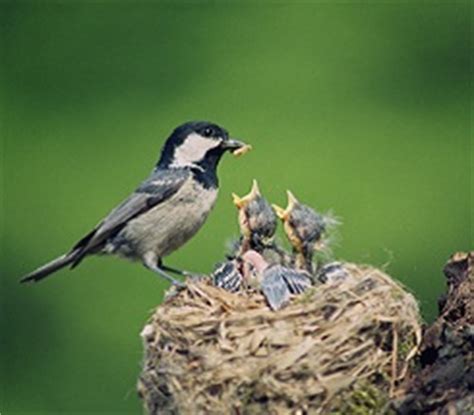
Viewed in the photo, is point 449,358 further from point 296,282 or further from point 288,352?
point 296,282

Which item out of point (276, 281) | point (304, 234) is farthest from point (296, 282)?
point (304, 234)

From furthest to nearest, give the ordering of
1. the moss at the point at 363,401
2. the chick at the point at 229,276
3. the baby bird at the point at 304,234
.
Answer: the baby bird at the point at 304,234, the chick at the point at 229,276, the moss at the point at 363,401

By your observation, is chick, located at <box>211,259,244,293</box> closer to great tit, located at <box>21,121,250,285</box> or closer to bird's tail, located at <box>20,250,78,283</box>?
great tit, located at <box>21,121,250,285</box>

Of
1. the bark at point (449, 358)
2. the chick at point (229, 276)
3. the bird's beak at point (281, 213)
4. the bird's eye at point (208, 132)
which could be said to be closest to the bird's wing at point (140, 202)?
the bird's eye at point (208, 132)

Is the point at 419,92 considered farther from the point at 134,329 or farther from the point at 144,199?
the point at 144,199

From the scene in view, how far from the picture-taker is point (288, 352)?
325 centimetres

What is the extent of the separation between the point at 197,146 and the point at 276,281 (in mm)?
856

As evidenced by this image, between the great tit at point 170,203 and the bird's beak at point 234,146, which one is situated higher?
the bird's beak at point 234,146

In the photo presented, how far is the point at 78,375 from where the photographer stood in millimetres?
5691

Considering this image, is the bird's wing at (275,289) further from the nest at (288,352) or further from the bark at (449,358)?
the bark at (449,358)

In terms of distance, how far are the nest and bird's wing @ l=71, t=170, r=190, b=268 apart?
794mm

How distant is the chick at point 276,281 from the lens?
11.2ft

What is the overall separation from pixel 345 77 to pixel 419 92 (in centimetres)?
36

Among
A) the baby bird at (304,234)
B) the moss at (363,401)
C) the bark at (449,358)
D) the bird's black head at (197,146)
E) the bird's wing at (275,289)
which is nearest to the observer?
the bark at (449,358)
